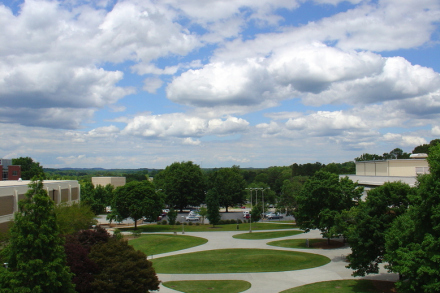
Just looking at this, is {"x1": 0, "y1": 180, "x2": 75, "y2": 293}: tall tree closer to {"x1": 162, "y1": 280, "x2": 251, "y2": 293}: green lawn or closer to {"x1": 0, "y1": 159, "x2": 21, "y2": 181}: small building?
{"x1": 162, "y1": 280, "x2": 251, "y2": 293}: green lawn

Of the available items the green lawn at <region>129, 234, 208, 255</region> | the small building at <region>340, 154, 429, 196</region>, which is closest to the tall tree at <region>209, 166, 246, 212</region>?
the green lawn at <region>129, 234, 208, 255</region>

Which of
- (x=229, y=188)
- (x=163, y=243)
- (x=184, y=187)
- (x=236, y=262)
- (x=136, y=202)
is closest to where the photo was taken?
(x=236, y=262)

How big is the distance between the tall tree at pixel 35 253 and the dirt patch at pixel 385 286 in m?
19.3

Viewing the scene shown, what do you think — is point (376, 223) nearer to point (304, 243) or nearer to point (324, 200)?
point (324, 200)

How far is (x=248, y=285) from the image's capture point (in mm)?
26375

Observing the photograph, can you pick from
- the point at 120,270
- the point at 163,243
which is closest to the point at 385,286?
the point at 120,270

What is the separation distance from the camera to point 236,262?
110 feet

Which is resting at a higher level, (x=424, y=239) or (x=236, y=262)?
(x=424, y=239)

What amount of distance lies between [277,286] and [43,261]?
54.0 ft

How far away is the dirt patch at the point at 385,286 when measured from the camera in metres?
23.6

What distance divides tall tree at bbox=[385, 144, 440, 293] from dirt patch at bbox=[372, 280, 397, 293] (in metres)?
6.50

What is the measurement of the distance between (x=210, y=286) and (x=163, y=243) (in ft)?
61.7

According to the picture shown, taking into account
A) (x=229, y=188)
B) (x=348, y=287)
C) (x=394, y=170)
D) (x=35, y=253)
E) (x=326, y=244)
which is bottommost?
(x=326, y=244)

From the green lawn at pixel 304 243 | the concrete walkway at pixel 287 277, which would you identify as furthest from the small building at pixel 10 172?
the concrete walkway at pixel 287 277
